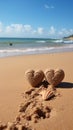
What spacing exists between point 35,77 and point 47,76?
0.28 meters

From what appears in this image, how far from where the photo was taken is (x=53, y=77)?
474 centimetres

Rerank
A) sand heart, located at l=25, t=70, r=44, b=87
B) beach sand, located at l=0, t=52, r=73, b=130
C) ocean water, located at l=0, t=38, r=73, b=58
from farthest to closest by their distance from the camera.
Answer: ocean water, located at l=0, t=38, r=73, b=58 < sand heart, located at l=25, t=70, r=44, b=87 < beach sand, located at l=0, t=52, r=73, b=130

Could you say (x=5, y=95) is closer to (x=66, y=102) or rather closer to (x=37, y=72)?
(x=37, y=72)

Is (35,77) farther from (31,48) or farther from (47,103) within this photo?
(31,48)

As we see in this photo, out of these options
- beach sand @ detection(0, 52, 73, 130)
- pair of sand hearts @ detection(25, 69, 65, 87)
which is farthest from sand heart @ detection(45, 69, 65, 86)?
beach sand @ detection(0, 52, 73, 130)

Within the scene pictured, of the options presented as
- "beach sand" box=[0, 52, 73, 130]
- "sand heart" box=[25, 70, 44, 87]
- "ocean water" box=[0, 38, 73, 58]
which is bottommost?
"beach sand" box=[0, 52, 73, 130]

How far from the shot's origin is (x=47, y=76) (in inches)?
187

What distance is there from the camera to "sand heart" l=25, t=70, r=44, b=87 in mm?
4855

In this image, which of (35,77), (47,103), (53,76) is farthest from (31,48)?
(47,103)

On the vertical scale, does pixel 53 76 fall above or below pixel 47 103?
above

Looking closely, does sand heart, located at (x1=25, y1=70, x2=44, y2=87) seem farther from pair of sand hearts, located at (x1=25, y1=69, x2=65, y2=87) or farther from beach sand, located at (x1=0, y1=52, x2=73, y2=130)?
beach sand, located at (x1=0, y1=52, x2=73, y2=130)

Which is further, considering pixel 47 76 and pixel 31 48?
pixel 31 48

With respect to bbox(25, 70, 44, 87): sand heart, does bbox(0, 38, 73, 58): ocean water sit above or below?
above

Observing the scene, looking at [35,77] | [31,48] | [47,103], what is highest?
[31,48]
